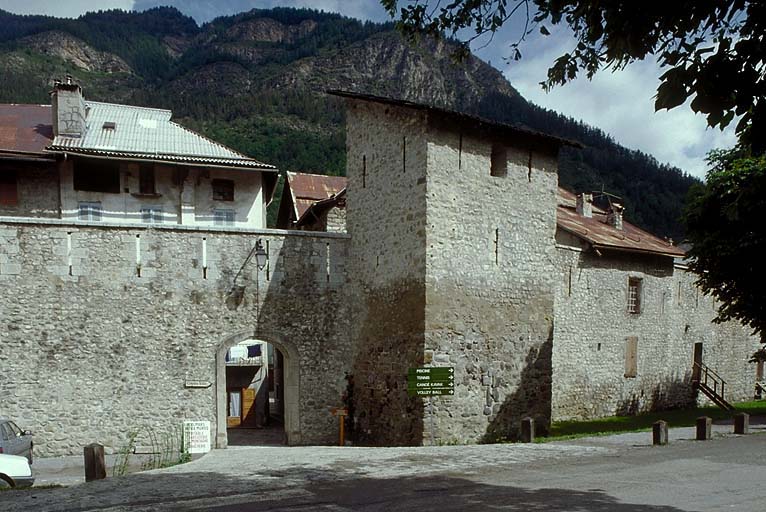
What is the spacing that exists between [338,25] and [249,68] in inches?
1540

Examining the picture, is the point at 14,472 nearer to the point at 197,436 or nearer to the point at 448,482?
the point at 197,436

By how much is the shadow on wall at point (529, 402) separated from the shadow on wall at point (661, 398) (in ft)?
27.7

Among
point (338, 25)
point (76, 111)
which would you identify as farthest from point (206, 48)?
point (76, 111)

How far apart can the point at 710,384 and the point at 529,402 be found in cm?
1681

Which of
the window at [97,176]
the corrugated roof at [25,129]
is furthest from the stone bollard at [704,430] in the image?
the corrugated roof at [25,129]

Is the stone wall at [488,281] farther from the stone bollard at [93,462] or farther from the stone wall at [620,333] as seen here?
the stone bollard at [93,462]

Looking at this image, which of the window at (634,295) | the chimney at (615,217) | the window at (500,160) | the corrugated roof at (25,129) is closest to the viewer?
the window at (500,160)

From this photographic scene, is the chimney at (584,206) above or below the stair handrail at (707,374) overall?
above

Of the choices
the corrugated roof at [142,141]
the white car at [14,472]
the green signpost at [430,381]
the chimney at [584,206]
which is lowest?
the white car at [14,472]

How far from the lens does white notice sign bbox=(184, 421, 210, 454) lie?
16.3 metres

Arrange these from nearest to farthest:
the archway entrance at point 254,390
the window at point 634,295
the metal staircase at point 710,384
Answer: the archway entrance at point 254,390 → the window at point 634,295 → the metal staircase at point 710,384

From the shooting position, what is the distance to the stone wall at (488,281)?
1562 centimetres

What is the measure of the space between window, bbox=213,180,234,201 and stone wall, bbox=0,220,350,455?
29.3 ft

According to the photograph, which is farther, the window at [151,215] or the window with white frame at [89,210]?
the window at [151,215]
